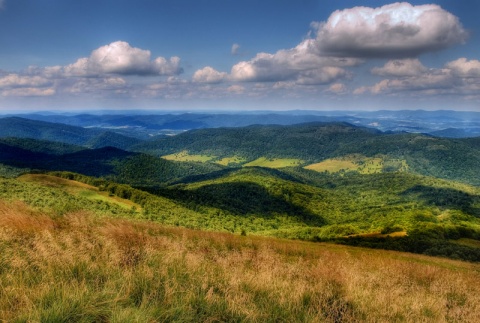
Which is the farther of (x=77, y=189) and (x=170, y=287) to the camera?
(x=77, y=189)

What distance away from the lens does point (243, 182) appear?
176375 mm

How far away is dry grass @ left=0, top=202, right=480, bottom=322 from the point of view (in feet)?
14.9

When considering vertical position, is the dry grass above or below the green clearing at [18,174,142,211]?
above

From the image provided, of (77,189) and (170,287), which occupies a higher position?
(170,287)

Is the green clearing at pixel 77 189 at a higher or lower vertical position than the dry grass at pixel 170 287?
lower

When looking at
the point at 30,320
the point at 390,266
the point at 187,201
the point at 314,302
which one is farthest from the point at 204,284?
the point at 187,201

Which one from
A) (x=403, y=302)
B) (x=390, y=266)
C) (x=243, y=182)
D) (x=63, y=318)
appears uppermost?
(x=63, y=318)

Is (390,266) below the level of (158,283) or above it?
below

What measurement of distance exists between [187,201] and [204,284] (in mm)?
103896

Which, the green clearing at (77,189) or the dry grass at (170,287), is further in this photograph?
the green clearing at (77,189)

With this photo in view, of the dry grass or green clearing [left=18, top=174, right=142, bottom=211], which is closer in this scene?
the dry grass

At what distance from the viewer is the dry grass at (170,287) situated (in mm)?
4531

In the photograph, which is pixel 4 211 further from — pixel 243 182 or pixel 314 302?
pixel 243 182

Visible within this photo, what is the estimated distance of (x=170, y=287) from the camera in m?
5.59
